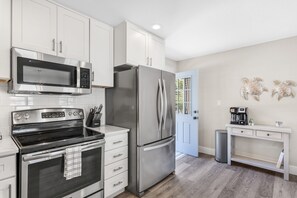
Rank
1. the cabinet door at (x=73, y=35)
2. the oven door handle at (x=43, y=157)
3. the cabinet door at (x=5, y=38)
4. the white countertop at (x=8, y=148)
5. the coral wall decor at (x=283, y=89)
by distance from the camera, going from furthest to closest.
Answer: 1. the coral wall decor at (x=283, y=89)
2. the cabinet door at (x=73, y=35)
3. the cabinet door at (x=5, y=38)
4. the oven door handle at (x=43, y=157)
5. the white countertop at (x=8, y=148)

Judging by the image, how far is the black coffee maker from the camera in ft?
9.85

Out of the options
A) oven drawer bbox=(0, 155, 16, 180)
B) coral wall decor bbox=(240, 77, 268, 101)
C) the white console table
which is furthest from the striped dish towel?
coral wall decor bbox=(240, 77, 268, 101)

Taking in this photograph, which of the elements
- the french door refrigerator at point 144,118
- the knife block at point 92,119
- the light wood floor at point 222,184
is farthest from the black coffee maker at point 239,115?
the knife block at point 92,119

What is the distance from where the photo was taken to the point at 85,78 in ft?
6.41

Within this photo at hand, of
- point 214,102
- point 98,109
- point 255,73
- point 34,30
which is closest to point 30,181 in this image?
point 98,109

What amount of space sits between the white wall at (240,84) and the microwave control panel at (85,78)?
9.30 feet

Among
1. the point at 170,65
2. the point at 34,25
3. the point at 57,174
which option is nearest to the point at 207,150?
the point at 170,65

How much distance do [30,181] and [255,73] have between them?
12.5ft

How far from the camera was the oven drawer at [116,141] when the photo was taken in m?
1.92

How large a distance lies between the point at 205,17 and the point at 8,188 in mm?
2769

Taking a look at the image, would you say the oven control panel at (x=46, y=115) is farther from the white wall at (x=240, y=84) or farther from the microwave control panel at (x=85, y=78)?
the white wall at (x=240, y=84)

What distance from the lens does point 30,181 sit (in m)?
1.30

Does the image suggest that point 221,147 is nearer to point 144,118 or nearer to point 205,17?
point 144,118

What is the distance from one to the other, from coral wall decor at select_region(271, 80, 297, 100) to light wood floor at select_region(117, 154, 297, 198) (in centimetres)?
140
